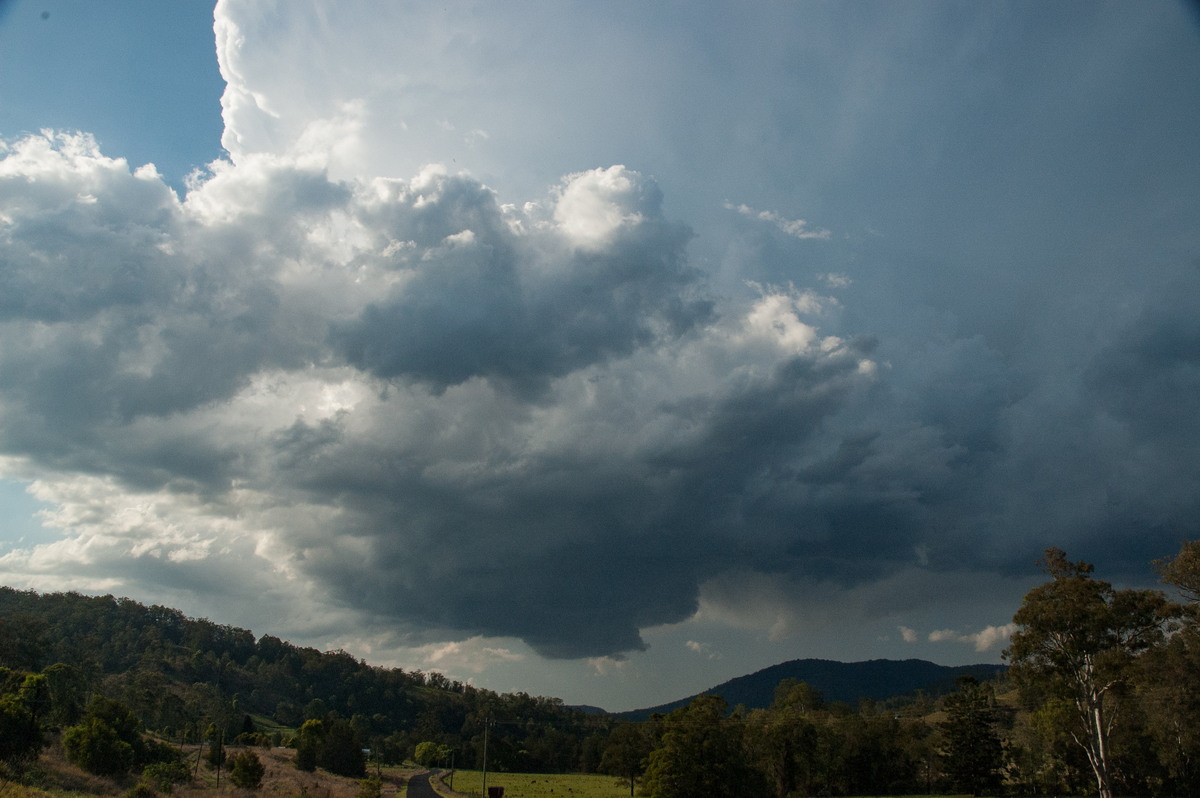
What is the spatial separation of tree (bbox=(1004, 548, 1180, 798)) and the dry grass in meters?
55.9

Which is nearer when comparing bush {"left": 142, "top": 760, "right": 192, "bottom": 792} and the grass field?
bush {"left": 142, "top": 760, "right": 192, "bottom": 792}

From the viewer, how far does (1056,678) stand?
4934 centimetres

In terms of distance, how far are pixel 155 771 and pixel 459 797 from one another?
33531 millimetres

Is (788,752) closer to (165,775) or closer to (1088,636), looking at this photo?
(1088,636)

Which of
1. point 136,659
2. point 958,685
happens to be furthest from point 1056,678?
point 136,659

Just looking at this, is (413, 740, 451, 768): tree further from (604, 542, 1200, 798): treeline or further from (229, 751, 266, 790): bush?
(229, 751, 266, 790): bush

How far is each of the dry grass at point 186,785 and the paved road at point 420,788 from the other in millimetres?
1437

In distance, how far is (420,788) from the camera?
9975 cm

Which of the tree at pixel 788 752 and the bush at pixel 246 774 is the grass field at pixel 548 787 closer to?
the tree at pixel 788 752

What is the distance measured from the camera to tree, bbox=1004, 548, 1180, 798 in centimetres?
4584

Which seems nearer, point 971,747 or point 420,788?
point 971,747

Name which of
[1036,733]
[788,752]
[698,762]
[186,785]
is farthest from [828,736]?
[186,785]

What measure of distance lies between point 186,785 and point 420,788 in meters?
39.7

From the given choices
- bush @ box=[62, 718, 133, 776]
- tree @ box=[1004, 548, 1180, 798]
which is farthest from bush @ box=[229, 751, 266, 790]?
tree @ box=[1004, 548, 1180, 798]
